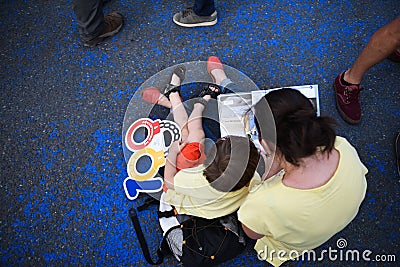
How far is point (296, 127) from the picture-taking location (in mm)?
742

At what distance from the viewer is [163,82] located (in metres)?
1.48

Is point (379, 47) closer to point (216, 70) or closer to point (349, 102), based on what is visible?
point (349, 102)

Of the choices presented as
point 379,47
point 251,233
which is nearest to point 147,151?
point 251,233

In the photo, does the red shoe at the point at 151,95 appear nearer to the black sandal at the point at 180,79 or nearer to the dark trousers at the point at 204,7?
the black sandal at the point at 180,79

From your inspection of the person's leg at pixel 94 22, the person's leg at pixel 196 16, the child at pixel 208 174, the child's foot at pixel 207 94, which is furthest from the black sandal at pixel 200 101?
the person's leg at pixel 94 22

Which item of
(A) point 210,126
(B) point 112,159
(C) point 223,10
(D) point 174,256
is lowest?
(D) point 174,256

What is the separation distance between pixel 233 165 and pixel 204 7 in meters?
0.84

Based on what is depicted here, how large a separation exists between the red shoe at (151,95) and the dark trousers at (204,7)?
1.28ft

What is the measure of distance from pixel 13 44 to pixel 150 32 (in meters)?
0.64

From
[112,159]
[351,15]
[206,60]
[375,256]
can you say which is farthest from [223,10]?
[375,256]

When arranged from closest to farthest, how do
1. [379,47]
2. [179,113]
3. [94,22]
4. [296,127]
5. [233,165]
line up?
[296,127], [233,165], [379,47], [179,113], [94,22]

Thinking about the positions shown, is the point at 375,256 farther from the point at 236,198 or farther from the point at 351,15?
the point at 351,15

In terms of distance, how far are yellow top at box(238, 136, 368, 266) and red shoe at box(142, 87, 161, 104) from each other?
673mm

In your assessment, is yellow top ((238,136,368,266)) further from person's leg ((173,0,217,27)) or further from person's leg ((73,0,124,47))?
person's leg ((73,0,124,47))
